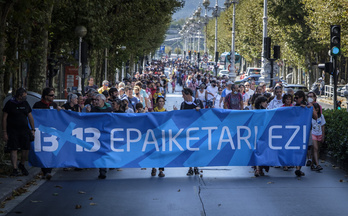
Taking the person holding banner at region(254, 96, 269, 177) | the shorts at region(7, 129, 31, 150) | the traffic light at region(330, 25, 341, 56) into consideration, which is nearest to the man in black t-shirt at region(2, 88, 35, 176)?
the shorts at region(7, 129, 31, 150)

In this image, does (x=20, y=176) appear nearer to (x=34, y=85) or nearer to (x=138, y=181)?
(x=138, y=181)

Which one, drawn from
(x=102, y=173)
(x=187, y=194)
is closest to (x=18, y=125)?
(x=102, y=173)

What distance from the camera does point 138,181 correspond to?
43.1 ft

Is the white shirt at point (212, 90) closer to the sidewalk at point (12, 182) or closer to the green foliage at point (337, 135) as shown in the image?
the green foliage at point (337, 135)

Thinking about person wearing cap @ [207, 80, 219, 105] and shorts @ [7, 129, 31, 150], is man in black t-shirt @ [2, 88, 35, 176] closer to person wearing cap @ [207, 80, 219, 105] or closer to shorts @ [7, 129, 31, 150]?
shorts @ [7, 129, 31, 150]

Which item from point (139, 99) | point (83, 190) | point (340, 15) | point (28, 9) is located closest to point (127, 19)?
point (340, 15)

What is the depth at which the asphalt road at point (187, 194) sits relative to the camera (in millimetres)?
10125

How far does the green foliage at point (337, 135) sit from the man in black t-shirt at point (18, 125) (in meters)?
6.16

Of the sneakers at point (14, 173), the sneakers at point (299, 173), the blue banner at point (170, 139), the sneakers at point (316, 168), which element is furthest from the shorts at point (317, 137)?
the sneakers at point (14, 173)

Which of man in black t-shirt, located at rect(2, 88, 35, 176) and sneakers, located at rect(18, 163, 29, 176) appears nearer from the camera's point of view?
man in black t-shirt, located at rect(2, 88, 35, 176)

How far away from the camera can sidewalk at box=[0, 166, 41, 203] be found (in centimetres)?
1120

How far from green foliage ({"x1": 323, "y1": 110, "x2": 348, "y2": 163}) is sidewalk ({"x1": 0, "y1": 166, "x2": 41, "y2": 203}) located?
20.0 ft

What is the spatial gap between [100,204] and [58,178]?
3.15 meters

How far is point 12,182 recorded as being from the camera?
1236cm
